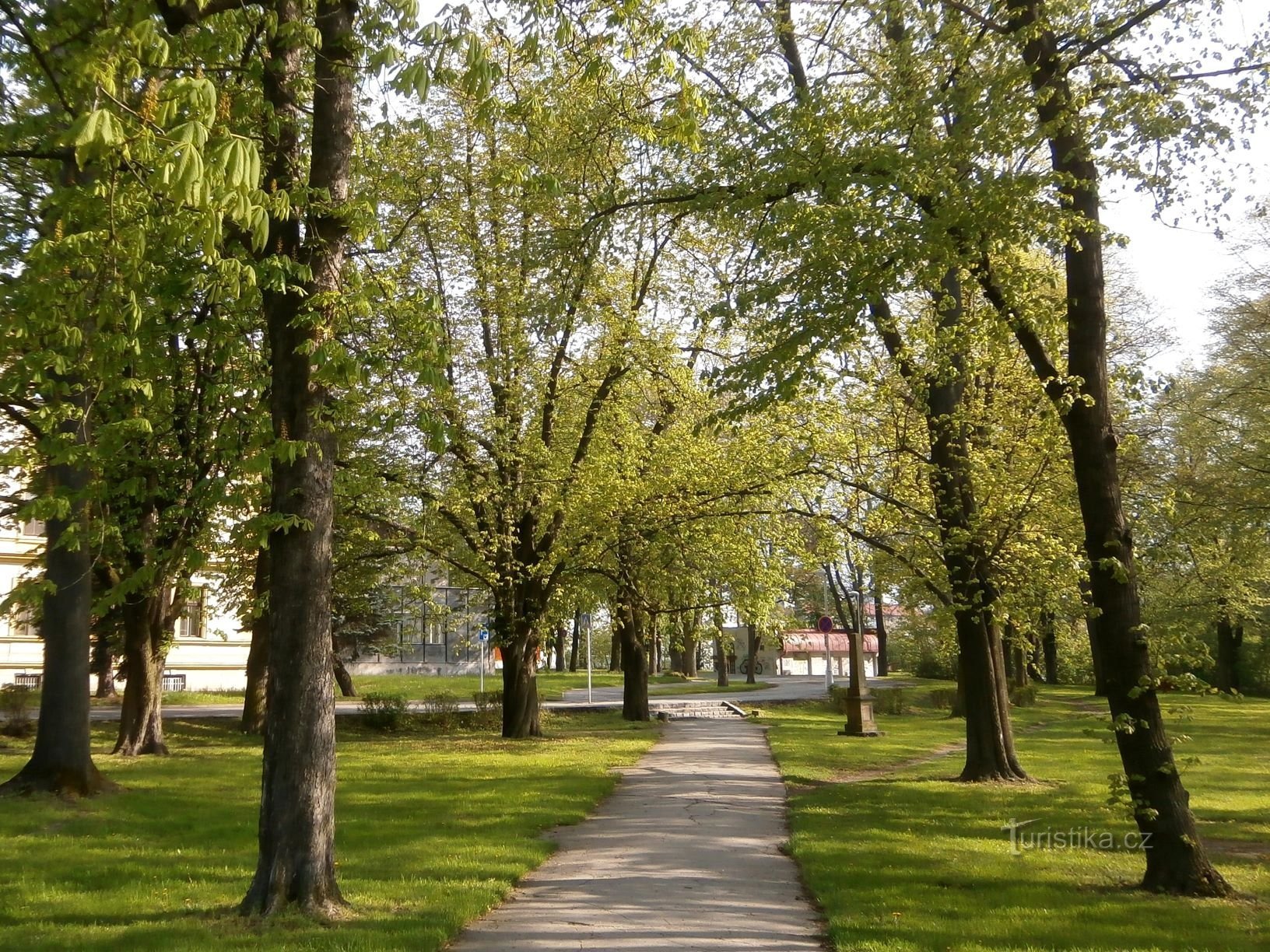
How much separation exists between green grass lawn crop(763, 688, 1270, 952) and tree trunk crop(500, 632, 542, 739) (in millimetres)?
6268

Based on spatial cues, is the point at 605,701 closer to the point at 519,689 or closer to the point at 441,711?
the point at 441,711

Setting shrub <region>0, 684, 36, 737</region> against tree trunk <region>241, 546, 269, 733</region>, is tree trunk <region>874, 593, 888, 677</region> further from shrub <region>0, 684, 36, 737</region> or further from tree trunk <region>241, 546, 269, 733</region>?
shrub <region>0, 684, 36, 737</region>

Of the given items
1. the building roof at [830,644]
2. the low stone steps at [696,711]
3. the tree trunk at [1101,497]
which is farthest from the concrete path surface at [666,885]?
the building roof at [830,644]

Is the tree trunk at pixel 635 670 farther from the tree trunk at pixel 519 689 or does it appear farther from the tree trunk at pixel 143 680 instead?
the tree trunk at pixel 143 680

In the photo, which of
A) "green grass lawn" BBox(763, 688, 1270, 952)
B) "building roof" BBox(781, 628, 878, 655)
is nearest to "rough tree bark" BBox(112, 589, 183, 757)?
"green grass lawn" BBox(763, 688, 1270, 952)

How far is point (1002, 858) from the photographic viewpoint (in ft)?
31.7

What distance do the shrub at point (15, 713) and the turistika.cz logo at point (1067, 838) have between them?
1959cm

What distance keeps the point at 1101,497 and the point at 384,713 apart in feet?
67.7

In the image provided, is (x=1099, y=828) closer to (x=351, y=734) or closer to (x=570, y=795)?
(x=570, y=795)

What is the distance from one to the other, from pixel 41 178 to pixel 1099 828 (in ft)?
45.9

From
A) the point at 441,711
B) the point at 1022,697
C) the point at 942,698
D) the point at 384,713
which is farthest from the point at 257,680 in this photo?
the point at 1022,697

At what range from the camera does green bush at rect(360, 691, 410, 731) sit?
84.3ft

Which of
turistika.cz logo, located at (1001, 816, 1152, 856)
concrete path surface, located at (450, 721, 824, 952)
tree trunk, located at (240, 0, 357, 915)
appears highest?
tree trunk, located at (240, 0, 357, 915)

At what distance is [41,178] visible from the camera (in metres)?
11.6
